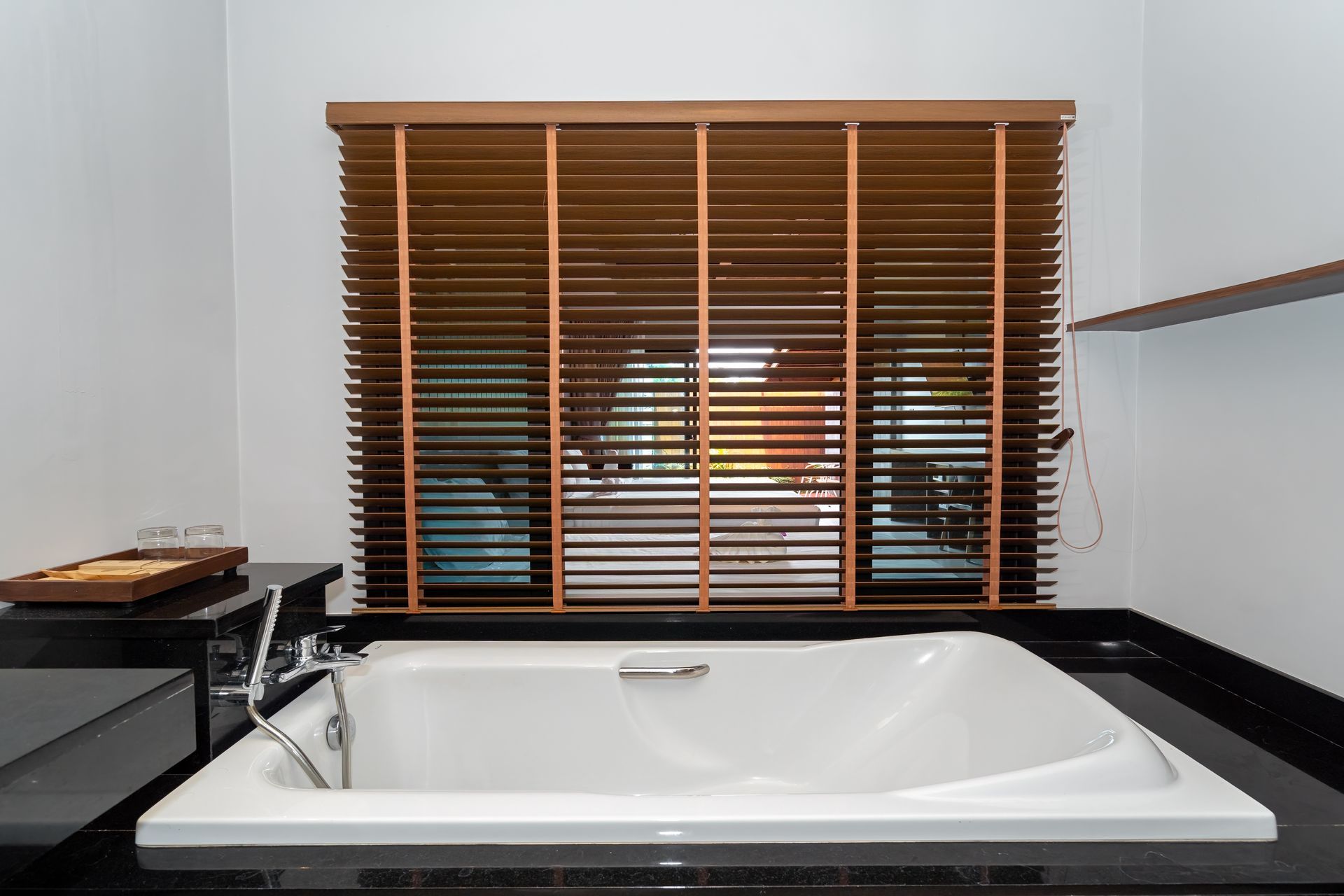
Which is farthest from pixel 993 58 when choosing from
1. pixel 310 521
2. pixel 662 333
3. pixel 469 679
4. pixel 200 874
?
pixel 200 874

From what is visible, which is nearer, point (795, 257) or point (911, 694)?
point (911, 694)

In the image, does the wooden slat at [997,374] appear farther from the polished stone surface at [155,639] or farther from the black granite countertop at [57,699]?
the black granite countertop at [57,699]

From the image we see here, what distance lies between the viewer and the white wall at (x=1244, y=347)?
1618 mm

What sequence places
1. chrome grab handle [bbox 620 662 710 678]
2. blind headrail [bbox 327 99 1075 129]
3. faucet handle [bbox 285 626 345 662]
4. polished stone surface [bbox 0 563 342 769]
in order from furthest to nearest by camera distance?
blind headrail [bbox 327 99 1075 129]
chrome grab handle [bbox 620 662 710 678]
faucet handle [bbox 285 626 345 662]
polished stone surface [bbox 0 563 342 769]

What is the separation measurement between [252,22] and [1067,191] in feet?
9.06

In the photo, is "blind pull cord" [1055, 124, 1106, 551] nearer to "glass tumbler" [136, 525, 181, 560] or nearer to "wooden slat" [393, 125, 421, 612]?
"wooden slat" [393, 125, 421, 612]

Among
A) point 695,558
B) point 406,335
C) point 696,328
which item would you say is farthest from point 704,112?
point 695,558

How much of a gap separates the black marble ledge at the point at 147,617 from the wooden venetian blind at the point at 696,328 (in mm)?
679

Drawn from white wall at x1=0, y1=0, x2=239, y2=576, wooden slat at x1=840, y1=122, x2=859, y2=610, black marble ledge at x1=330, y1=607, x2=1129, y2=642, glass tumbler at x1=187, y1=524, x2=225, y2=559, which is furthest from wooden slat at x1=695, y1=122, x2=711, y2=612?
white wall at x1=0, y1=0, x2=239, y2=576

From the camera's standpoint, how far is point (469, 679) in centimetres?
196

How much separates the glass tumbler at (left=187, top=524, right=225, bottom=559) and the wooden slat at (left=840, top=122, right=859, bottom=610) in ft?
5.91

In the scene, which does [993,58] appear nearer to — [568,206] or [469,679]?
[568,206]

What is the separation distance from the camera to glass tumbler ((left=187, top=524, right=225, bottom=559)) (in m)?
1.76

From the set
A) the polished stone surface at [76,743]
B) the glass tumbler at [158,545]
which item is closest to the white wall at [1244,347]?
the polished stone surface at [76,743]
